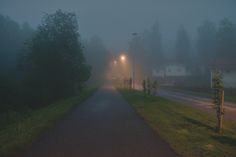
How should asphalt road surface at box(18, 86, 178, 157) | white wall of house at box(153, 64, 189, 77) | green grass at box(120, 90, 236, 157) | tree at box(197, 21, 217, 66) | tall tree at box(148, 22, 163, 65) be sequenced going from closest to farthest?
asphalt road surface at box(18, 86, 178, 157) → green grass at box(120, 90, 236, 157) → white wall of house at box(153, 64, 189, 77) → tree at box(197, 21, 217, 66) → tall tree at box(148, 22, 163, 65)

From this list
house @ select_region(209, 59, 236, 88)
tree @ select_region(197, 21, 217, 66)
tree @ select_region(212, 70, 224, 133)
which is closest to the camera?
tree @ select_region(212, 70, 224, 133)

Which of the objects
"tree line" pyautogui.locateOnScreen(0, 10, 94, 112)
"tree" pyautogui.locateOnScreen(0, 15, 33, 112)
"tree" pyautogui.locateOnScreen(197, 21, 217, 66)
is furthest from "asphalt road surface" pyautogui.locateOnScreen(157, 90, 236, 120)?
"tree" pyautogui.locateOnScreen(197, 21, 217, 66)

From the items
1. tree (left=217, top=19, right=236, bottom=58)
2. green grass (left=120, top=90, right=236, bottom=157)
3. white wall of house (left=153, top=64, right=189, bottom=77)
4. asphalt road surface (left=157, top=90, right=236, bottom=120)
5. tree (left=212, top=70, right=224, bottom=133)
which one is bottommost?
asphalt road surface (left=157, top=90, right=236, bottom=120)

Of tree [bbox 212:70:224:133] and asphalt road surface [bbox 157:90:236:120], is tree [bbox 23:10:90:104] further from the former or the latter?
tree [bbox 212:70:224:133]

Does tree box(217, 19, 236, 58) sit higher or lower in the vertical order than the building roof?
higher

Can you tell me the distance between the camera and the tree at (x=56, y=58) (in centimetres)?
4406

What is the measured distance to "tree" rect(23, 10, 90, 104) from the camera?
1735 inches

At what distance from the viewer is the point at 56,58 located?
4394cm

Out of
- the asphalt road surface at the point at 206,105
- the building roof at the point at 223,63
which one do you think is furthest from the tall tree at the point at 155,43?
the asphalt road surface at the point at 206,105

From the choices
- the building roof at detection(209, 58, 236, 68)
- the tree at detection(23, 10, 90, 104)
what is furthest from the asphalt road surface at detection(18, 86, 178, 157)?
the building roof at detection(209, 58, 236, 68)

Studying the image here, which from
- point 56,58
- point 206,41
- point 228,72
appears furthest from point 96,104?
point 206,41

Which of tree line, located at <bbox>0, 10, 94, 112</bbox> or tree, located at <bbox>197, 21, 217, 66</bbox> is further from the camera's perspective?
tree, located at <bbox>197, 21, 217, 66</bbox>

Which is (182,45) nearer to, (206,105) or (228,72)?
(228,72)

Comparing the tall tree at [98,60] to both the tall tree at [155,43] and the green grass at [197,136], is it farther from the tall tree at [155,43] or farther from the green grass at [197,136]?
the green grass at [197,136]
